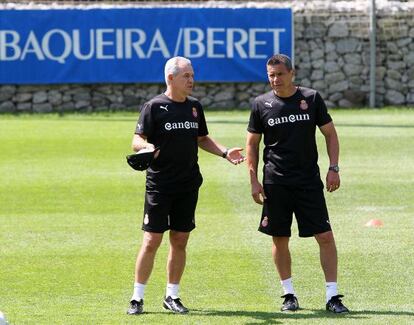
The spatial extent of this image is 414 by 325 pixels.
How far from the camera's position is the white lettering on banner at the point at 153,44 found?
31.4 metres

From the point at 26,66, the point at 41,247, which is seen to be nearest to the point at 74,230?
the point at 41,247

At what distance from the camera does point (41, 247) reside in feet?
43.1

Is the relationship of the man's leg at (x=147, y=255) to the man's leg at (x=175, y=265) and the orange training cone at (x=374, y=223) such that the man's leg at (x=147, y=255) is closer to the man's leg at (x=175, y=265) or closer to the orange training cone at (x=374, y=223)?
the man's leg at (x=175, y=265)

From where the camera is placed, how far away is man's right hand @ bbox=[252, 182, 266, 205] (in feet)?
32.3

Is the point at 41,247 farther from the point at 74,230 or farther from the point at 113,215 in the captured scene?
the point at 113,215

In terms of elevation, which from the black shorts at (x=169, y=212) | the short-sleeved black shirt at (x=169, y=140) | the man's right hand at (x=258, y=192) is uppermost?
the short-sleeved black shirt at (x=169, y=140)

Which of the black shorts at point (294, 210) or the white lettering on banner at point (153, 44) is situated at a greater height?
the white lettering on banner at point (153, 44)

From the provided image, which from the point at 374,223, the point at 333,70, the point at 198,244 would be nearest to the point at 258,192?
the point at 198,244

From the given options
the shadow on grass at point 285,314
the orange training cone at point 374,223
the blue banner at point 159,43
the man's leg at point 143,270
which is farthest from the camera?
the blue banner at point 159,43

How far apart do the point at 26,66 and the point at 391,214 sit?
17630mm

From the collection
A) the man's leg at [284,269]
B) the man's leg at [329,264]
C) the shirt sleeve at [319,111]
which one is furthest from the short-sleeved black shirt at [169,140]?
the man's leg at [329,264]

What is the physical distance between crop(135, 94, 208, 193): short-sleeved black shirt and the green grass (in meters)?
1.00

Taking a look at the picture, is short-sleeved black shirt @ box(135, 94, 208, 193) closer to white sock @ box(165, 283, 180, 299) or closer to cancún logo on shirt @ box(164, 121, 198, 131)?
cancún logo on shirt @ box(164, 121, 198, 131)

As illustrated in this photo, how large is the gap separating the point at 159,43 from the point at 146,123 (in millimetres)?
21872
